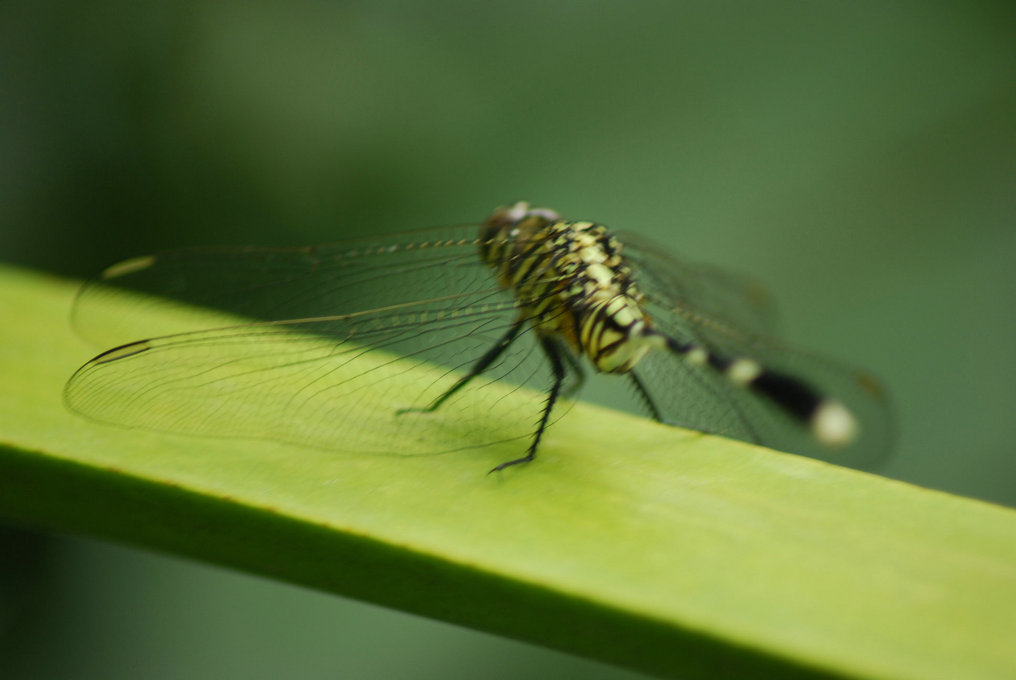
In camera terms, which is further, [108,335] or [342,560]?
[108,335]

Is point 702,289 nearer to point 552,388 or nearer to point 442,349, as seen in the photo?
point 552,388

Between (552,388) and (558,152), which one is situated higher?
(558,152)

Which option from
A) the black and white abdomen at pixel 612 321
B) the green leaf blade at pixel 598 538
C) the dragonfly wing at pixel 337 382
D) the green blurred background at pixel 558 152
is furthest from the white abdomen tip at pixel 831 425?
the green blurred background at pixel 558 152

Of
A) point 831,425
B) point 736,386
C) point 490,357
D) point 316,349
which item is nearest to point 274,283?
point 316,349

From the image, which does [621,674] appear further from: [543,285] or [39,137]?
[39,137]

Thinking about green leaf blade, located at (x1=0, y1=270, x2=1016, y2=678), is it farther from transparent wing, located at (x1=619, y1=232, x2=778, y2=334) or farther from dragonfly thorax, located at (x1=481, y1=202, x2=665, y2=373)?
transparent wing, located at (x1=619, y1=232, x2=778, y2=334)

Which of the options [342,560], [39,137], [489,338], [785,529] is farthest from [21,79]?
[785,529]

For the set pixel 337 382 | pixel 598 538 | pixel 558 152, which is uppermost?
pixel 558 152
